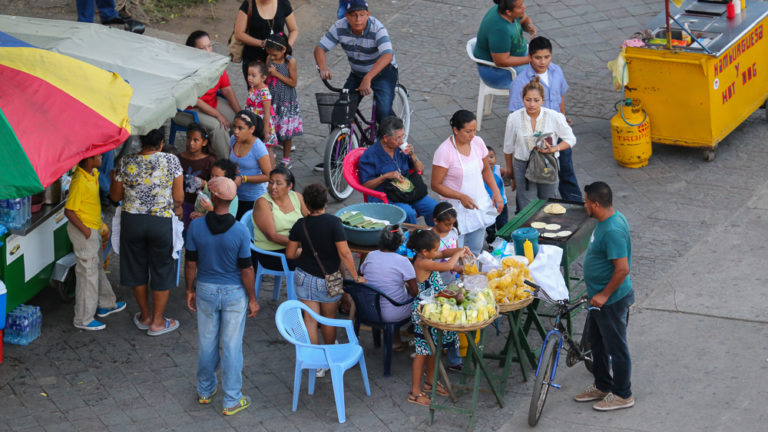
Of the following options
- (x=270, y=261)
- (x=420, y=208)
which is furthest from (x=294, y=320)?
(x=420, y=208)

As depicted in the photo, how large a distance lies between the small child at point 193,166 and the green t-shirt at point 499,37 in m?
3.86

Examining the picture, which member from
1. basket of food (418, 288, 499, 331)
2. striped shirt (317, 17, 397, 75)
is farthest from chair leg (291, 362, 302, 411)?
striped shirt (317, 17, 397, 75)

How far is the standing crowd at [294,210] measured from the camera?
7.50m

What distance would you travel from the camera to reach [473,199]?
9.14 m

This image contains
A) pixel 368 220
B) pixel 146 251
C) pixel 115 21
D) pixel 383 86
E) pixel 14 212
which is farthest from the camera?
pixel 115 21

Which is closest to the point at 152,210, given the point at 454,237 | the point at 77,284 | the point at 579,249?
the point at 77,284

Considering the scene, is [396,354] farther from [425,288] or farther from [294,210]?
[294,210]

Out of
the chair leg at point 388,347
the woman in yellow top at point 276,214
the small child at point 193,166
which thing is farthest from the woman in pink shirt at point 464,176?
the small child at point 193,166

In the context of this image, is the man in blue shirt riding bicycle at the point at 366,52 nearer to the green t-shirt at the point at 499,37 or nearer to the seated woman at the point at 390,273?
the green t-shirt at the point at 499,37

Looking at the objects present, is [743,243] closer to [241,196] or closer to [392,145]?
[392,145]

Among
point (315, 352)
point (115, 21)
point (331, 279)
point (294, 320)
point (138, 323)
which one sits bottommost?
point (138, 323)

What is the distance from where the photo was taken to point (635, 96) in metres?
11.3

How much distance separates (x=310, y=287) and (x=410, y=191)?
1.84m

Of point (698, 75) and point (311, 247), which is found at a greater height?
point (698, 75)
